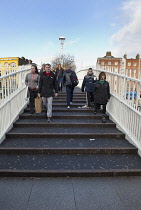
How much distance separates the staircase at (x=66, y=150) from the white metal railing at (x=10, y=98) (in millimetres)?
232

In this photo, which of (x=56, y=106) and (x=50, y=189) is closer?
(x=50, y=189)

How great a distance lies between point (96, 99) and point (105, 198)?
3224 millimetres

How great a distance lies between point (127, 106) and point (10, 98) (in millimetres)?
2976

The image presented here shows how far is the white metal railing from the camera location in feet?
14.3

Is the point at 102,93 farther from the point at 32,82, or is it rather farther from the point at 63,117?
the point at 32,82

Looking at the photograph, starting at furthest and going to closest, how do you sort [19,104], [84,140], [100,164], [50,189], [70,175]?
[19,104] < [84,140] < [100,164] < [70,175] < [50,189]

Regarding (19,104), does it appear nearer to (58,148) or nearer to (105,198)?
(58,148)

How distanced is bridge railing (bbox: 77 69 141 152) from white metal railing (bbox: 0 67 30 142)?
2.80 meters

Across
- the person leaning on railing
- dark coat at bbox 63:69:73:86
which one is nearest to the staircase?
the person leaning on railing

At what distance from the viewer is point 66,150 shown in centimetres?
378

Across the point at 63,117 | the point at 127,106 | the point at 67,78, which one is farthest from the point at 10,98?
the point at 127,106

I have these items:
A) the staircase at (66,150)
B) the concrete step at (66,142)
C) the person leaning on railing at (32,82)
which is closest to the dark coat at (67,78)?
the person leaning on railing at (32,82)

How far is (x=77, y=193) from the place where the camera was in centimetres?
269

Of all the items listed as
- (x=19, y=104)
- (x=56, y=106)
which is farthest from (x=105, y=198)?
(x=56, y=106)
